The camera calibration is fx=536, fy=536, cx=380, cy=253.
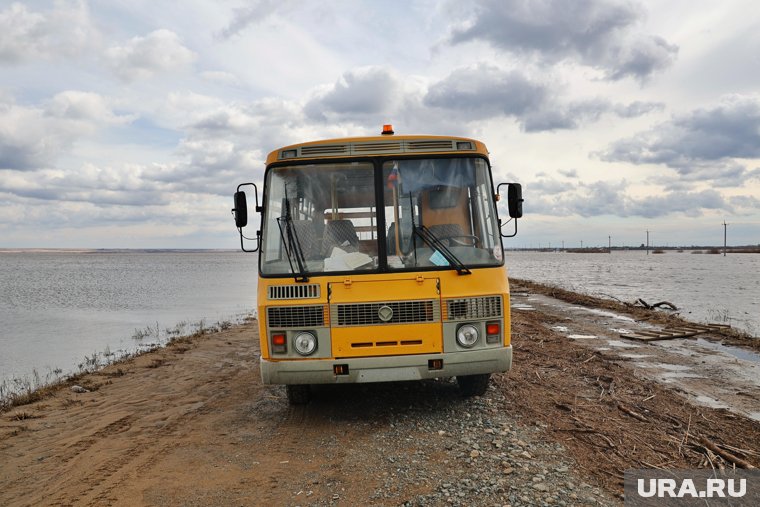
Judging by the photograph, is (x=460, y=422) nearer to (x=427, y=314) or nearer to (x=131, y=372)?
(x=427, y=314)

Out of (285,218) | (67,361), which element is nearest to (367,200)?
(285,218)

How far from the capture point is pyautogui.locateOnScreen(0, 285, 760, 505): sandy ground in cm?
470

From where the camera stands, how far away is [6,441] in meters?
6.66

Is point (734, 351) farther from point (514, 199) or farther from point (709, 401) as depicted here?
point (514, 199)

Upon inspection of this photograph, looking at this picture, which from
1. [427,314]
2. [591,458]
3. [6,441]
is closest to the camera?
[591,458]

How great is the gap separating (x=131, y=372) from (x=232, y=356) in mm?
2178

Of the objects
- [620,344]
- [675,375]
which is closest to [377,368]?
[675,375]

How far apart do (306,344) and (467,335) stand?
176 cm

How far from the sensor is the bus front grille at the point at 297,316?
5.78 meters

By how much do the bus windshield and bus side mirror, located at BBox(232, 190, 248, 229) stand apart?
0.38 meters

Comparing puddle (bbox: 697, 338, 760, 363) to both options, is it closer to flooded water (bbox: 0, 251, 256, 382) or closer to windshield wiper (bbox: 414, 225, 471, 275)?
windshield wiper (bbox: 414, 225, 471, 275)

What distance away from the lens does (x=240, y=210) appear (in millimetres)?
6492

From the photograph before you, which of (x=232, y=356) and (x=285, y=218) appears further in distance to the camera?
(x=232, y=356)

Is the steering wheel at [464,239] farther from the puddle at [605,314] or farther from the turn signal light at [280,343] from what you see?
the puddle at [605,314]
